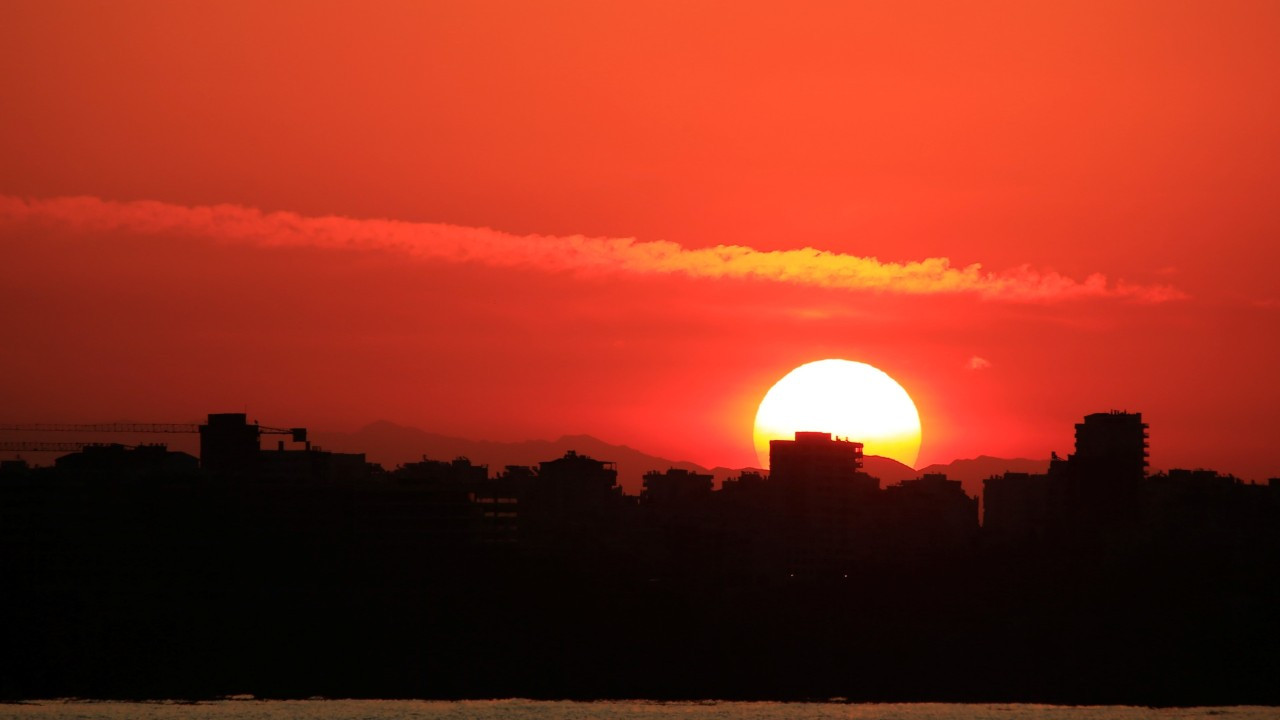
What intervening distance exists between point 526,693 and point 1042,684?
57829mm

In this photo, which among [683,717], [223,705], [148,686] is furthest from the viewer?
[148,686]

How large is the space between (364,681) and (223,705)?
20.3m

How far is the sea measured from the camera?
165 metres

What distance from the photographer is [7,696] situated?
187 metres

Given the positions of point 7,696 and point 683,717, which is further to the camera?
point 7,696

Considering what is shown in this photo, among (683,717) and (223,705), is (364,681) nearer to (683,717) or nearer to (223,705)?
(223,705)

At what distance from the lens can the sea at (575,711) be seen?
165 meters

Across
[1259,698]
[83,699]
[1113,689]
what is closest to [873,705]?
[1113,689]

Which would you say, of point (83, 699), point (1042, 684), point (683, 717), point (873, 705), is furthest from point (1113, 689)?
point (83, 699)

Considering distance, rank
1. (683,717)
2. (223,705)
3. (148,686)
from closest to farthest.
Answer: (683,717) < (223,705) < (148,686)

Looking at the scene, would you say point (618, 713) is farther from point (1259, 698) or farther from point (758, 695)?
point (1259, 698)

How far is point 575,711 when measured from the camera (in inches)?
6801

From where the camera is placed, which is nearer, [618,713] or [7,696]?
[618,713]

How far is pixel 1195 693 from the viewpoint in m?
195
